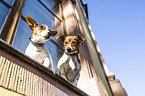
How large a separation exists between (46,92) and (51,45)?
190 cm

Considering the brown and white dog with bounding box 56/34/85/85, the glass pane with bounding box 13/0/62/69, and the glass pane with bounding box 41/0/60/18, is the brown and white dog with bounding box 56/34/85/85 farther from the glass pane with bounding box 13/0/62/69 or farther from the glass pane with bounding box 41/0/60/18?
the glass pane with bounding box 41/0/60/18

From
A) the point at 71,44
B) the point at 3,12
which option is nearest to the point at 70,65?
the point at 71,44

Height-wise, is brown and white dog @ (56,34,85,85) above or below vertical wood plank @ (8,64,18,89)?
above

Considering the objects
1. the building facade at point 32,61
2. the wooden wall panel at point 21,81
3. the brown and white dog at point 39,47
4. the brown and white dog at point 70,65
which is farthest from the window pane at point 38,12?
the wooden wall panel at point 21,81

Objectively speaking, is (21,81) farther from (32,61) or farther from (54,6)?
(54,6)

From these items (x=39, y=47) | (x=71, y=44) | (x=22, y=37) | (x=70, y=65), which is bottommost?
(x=70, y=65)

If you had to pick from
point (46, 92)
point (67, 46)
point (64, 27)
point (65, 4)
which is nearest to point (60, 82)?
point (46, 92)

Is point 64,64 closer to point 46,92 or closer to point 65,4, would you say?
point 46,92

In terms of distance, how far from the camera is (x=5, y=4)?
222 centimetres

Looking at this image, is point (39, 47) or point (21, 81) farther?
point (39, 47)

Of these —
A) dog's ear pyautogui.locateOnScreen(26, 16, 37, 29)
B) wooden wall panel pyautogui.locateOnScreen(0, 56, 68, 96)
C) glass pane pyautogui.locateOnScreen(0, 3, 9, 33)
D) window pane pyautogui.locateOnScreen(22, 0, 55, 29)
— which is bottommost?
wooden wall panel pyautogui.locateOnScreen(0, 56, 68, 96)

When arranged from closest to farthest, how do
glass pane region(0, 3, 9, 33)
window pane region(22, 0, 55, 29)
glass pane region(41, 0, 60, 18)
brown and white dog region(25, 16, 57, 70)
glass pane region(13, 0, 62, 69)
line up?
brown and white dog region(25, 16, 57, 70)
glass pane region(0, 3, 9, 33)
glass pane region(13, 0, 62, 69)
window pane region(22, 0, 55, 29)
glass pane region(41, 0, 60, 18)

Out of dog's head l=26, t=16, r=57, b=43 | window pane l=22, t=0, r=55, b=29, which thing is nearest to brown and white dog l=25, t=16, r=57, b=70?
dog's head l=26, t=16, r=57, b=43

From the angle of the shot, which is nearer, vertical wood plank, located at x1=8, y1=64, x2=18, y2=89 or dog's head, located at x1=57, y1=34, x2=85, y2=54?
vertical wood plank, located at x1=8, y1=64, x2=18, y2=89
